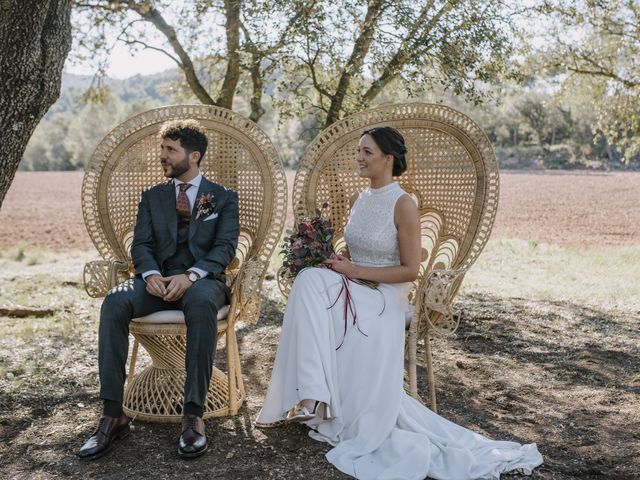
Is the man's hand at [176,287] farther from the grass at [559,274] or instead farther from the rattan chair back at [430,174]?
the grass at [559,274]

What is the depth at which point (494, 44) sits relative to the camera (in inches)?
223

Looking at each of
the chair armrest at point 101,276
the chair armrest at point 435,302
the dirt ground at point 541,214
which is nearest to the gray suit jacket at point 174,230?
the chair armrest at point 101,276

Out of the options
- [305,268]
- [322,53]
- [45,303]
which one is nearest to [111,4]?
[322,53]

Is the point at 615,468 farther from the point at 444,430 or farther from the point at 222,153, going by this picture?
the point at 222,153

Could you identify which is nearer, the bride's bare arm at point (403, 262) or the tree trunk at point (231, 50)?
the bride's bare arm at point (403, 262)

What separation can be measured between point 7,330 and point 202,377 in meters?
3.10

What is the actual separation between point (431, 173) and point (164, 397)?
84.0 inches

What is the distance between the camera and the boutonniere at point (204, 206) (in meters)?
3.86

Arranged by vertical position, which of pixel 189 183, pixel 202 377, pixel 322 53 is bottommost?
pixel 202 377

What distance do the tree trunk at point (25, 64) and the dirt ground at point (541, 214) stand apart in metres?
8.84

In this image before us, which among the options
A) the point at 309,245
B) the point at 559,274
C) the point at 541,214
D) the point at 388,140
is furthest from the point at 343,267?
the point at 541,214

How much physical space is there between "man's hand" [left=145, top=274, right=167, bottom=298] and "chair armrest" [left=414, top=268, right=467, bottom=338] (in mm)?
1339

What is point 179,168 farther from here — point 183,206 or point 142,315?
point 142,315

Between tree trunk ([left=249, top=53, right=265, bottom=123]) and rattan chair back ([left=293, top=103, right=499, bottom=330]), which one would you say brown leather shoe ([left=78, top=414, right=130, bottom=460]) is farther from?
tree trunk ([left=249, top=53, right=265, bottom=123])
